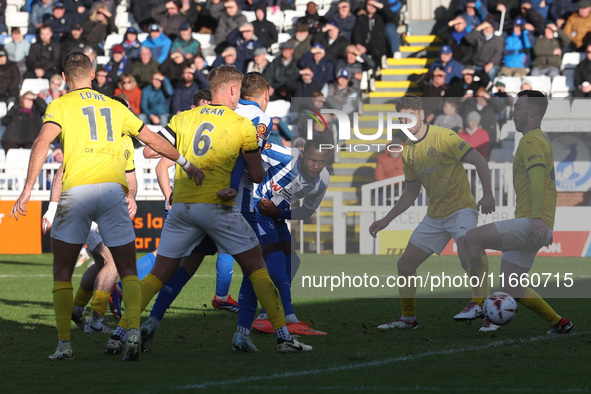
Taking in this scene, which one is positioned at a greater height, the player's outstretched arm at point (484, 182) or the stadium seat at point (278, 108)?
the stadium seat at point (278, 108)

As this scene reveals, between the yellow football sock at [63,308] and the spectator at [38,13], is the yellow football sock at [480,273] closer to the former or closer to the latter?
the yellow football sock at [63,308]

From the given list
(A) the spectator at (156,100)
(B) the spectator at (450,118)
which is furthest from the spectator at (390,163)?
(A) the spectator at (156,100)

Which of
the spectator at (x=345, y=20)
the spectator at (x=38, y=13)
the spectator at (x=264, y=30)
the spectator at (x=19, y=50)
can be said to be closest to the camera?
the spectator at (x=345, y=20)

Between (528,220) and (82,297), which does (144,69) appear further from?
(528,220)

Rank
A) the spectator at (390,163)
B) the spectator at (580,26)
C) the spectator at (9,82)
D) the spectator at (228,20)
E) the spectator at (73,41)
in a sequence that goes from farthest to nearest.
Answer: the spectator at (228,20), the spectator at (73,41), the spectator at (9,82), the spectator at (580,26), the spectator at (390,163)

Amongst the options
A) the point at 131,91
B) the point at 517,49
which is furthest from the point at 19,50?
the point at 517,49

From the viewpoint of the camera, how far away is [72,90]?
7.15 metres

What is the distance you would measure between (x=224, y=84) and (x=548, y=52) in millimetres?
14812

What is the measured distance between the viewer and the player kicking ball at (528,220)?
8359 mm

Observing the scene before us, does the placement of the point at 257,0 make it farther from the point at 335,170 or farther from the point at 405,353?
the point at 405,353

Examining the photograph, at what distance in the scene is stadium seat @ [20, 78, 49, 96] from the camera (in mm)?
22844

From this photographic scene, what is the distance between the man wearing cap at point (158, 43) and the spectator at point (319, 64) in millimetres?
3509

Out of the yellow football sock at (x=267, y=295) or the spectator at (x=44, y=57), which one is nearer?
the yellow football sock at (x=267, y=295)

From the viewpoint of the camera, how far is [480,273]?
30.2ft
